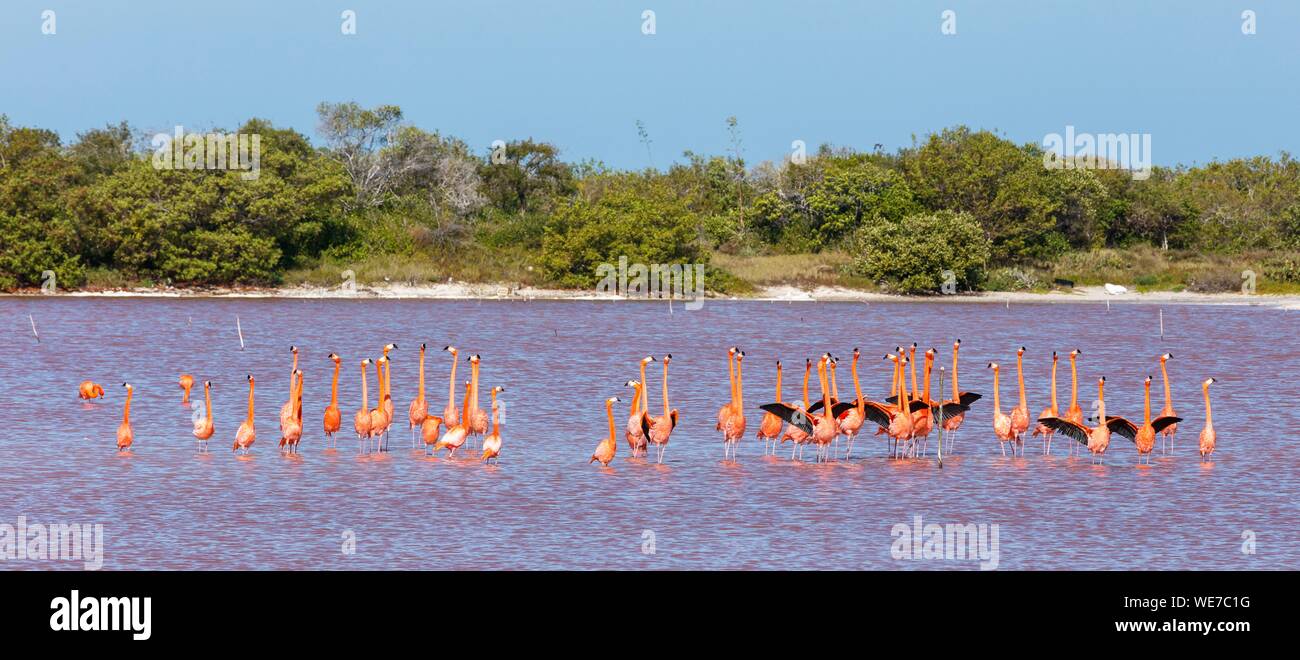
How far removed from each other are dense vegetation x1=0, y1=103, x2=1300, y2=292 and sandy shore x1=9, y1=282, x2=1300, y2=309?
55 cm

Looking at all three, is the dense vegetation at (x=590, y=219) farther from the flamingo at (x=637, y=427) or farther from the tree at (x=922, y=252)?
the flamingo at (x=637, y=427)

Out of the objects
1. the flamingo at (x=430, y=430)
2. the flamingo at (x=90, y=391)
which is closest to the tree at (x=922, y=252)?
the flamingo at (x=90, y=391)

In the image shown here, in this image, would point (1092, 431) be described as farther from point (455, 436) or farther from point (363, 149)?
point (363, 149)

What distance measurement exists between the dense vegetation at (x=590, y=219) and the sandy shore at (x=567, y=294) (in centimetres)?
55

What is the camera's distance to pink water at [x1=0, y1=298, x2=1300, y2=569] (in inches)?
661

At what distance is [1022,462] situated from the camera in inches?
920

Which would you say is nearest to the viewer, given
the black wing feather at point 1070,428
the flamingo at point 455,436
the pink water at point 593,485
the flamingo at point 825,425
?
the pink water at point 593,485

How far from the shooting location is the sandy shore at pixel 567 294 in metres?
71.2

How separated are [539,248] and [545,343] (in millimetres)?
28414

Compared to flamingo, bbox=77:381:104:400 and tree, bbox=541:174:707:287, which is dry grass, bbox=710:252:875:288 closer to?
tree, bbox=541:174:707:287

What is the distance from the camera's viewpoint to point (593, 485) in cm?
2094

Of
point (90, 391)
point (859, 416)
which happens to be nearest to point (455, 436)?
point (859, 416)
